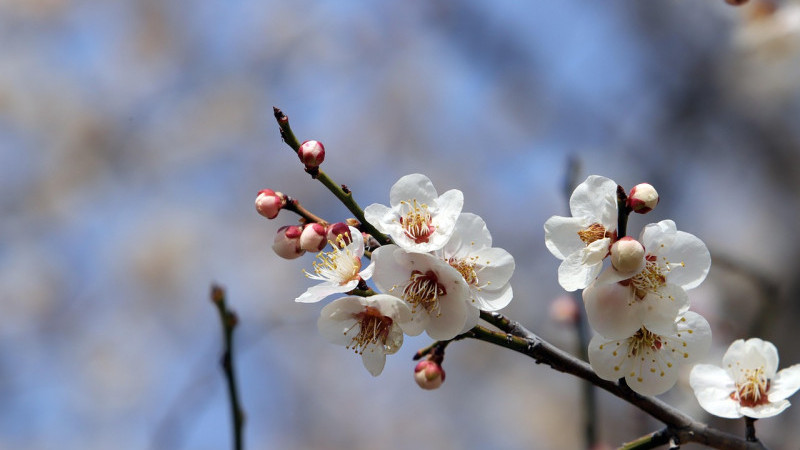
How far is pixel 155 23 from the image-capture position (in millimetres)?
5906

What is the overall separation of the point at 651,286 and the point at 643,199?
0.39 feet

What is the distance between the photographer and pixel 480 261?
0.96 m

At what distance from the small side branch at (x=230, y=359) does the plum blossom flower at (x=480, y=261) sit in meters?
0.42

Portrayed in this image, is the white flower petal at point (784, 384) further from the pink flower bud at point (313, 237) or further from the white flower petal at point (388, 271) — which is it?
the pink flower bud at point (313, 237)

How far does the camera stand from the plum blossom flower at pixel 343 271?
2.92 ft

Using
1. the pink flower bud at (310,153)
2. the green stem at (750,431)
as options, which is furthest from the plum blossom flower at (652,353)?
the pink flower bud at (310,153)

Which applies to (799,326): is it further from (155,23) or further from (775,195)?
(155,23)

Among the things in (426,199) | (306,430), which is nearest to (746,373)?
(426,199)

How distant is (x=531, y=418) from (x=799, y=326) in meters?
1.86

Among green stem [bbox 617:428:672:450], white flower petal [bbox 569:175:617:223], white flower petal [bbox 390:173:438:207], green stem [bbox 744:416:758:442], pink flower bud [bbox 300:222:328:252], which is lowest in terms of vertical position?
green stem [bbox 617:428:672:450]

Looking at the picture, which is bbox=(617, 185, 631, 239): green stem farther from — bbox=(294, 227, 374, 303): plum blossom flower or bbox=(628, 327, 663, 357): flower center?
bbox=(294, 227, 374, 303): plum blossom flower

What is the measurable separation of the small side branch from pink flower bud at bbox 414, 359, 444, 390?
1.19 feet

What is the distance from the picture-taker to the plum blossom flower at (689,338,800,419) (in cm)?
101

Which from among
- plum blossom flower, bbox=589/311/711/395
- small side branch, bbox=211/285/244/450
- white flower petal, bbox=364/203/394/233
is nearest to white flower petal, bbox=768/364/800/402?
plum blossom flower, bbox=589/311/711/395
